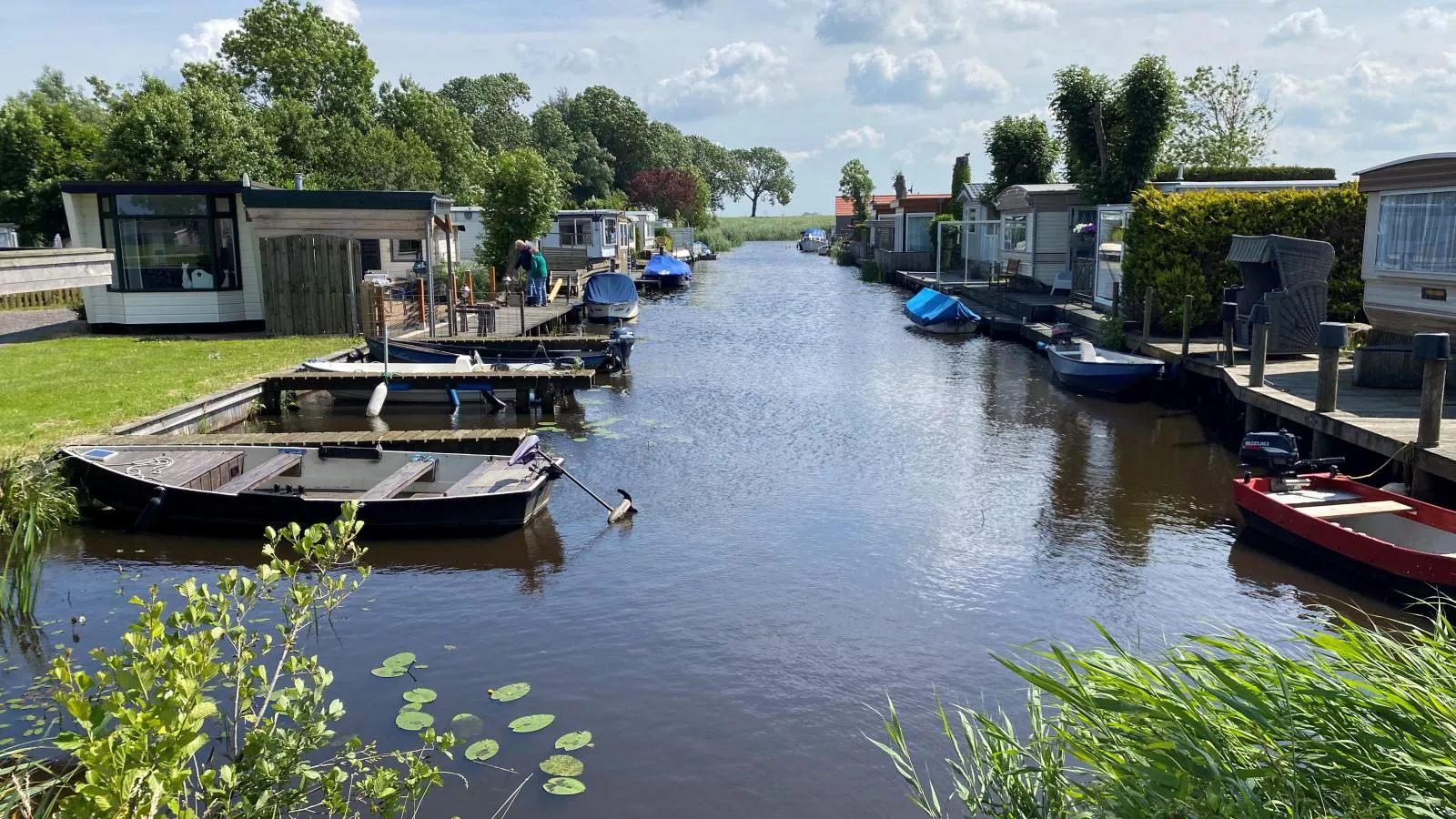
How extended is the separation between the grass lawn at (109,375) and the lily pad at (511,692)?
761 centimetres

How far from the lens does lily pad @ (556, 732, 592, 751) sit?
7.32 meters

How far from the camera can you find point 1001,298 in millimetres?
33469

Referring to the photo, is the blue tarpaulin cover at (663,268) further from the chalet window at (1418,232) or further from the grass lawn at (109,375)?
the chalet window at (1418,232)

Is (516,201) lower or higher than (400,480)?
higher

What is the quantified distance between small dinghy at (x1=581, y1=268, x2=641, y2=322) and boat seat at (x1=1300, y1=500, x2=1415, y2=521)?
23472 mm

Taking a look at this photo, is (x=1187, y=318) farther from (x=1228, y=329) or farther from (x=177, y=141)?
(x=177, y=141)

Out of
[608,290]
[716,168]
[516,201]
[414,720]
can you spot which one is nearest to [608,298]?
[608,290]

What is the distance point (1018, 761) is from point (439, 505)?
7.62 meters

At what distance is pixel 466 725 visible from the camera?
7.57 metres

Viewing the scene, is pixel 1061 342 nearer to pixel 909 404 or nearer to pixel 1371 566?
pixel 909 404

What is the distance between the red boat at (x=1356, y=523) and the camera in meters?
9.50

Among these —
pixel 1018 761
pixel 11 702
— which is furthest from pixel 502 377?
pixel 1018 761

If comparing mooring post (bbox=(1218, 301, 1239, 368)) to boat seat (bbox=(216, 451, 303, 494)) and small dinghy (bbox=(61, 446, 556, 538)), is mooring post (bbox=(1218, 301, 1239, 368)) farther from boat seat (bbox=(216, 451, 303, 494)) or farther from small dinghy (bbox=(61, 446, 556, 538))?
boat seat (bbox=(216, 451, 303, 494))

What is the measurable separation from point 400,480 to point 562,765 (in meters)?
5.74
